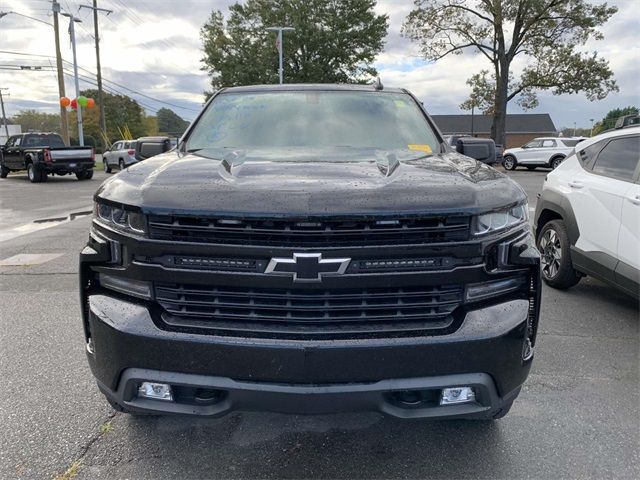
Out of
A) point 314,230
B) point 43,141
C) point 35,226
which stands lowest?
point 35,226

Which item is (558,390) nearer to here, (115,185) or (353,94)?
(353,94)

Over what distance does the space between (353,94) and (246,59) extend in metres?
38.6

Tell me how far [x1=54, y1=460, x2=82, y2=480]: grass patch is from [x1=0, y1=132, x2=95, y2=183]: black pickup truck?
19.0 meters

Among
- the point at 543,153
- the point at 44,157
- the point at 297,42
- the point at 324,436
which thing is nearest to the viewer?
the point at 324,436

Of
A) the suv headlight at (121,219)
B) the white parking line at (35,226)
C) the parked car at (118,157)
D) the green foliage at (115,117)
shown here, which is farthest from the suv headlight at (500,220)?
the green foliage at (115,117)

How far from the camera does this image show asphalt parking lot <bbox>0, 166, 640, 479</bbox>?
2.36 metres

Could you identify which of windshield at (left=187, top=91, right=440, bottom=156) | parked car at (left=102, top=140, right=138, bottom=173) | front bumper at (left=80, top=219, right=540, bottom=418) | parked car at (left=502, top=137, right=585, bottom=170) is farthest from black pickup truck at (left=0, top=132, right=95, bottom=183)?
parked car at (left=502, top=137, right=585, bottom=170)

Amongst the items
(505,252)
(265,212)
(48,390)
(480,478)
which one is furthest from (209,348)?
(48,390)

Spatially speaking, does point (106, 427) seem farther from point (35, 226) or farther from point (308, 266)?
point (35, 226)

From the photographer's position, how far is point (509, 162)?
26766mm

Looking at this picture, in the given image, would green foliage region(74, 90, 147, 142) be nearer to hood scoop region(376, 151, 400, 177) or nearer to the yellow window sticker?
the yellow window sticker

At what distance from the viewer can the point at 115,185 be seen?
2.24m

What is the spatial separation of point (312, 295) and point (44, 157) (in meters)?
20.0

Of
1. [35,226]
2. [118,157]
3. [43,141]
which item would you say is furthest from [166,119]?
[35,226]
